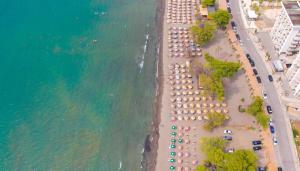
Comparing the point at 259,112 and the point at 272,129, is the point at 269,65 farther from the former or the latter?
the point at 272,129

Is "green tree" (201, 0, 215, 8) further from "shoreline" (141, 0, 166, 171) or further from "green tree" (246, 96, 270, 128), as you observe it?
"green tree" (246, 96, 270, 128)

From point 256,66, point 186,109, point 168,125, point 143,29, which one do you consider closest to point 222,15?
point 256,66

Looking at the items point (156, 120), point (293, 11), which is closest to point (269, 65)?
point (293, 11)

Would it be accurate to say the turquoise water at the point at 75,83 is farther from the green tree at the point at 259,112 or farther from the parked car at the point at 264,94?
the parked car at the point at 264,94

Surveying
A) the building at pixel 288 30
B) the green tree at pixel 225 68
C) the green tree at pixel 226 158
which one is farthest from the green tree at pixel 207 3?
the green tree at pixel 226 158

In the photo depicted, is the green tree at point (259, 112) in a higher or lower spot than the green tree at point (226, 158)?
higher

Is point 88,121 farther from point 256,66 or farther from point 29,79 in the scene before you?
point 256,66

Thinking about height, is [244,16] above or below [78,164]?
above
